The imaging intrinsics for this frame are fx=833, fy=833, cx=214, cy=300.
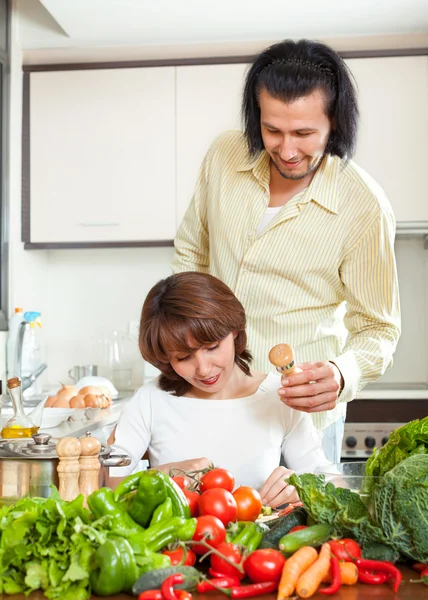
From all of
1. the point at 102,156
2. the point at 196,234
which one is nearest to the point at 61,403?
the point at 196,234

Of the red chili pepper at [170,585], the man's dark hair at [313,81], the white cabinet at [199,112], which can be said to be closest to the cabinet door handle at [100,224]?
the white cabinet at [199,112]

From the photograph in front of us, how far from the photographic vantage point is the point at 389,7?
3.17m

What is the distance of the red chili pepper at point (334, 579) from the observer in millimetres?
972

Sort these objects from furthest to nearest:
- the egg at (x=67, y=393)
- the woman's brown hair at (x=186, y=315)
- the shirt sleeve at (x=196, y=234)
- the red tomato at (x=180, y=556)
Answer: the egg at (x=67, y=393) < the shirt sleeve at (x=196, y=234) < the woman's brown hair at (x=186, y=315) < the red tomato at (x=180, y=556)

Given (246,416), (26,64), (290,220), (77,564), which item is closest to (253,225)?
(290,220)

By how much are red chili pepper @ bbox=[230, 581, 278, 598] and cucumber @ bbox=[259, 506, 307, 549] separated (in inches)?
4.3

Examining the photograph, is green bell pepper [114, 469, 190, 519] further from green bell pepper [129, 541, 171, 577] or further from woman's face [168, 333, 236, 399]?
woman's face [168, 333, 236, 399]

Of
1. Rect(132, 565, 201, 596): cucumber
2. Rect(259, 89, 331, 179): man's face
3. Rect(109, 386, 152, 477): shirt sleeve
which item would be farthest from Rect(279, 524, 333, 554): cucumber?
Rect(259, 89, 331, 179): man's face

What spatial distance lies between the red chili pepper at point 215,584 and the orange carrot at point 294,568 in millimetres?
Answer: 57

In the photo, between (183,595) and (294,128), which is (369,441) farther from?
(183,595)

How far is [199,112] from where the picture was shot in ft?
11.7

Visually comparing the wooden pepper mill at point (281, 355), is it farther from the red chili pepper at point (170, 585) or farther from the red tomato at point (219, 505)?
the red chili pepper at point (170, 585)

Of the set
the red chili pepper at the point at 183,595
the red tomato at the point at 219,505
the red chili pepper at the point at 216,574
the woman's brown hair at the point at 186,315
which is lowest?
the red chili pepper at the point at 216,574

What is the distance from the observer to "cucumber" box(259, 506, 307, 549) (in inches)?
43.6
